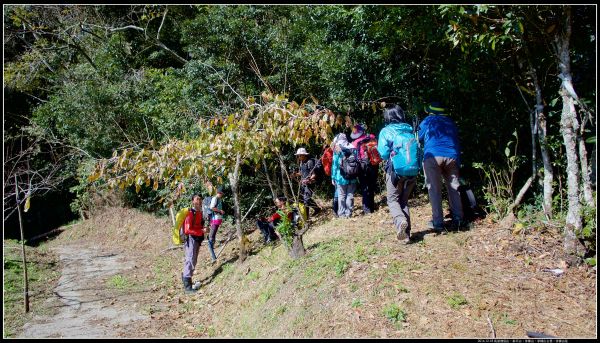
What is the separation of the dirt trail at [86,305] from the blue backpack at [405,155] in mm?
4977

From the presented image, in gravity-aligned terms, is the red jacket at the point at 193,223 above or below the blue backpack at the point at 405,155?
below

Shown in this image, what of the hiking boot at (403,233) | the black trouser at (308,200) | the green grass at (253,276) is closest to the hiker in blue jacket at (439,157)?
the hiking boot at (403,233)

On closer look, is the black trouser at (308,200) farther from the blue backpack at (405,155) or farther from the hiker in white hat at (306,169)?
the blue backpack at (405,155)

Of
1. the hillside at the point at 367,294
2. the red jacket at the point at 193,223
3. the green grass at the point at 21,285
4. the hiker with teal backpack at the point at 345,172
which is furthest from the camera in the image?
the red jacket at the point at 193,223

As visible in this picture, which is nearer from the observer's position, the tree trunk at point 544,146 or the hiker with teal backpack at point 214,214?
the tree trunk at point 544,146

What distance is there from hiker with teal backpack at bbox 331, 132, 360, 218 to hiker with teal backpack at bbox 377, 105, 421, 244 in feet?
6.14

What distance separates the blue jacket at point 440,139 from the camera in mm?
6191

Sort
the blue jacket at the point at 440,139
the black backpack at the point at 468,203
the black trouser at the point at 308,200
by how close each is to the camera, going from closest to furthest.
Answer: the blue jacket at the point at 440,139 < the black backpack at the point at 468,203 < the black trouser at the point at 308,200

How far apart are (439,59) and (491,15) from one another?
2204 millimetres

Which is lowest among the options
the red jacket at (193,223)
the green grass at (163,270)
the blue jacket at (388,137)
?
the green grass at (163,270)

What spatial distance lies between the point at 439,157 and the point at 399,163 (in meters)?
0.67

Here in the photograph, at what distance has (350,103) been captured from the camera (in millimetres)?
9578

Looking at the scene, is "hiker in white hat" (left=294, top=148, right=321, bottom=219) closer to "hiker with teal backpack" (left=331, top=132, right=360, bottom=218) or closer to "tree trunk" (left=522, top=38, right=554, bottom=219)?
"hiker with teal backpack" (left=331, top=132, right=360, bottom=218)

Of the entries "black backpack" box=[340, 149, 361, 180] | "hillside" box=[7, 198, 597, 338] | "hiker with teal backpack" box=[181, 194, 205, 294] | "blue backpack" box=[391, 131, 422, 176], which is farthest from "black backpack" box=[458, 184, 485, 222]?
"hiker with teal backpack" box=[181, 194, 205, 294]
